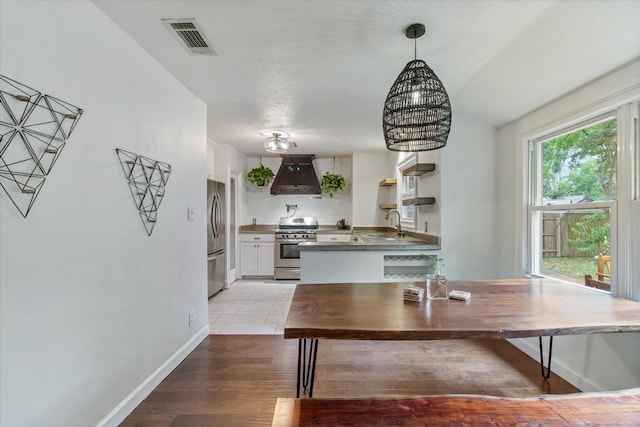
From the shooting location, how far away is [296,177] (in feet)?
19.3

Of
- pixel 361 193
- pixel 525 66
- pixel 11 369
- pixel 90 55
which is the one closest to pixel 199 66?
pixel 90 55

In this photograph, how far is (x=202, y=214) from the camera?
2.95 m

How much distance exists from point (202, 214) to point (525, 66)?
9.56 ft

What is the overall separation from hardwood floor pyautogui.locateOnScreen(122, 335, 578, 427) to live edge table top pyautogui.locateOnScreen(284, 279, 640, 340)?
2.45 ft

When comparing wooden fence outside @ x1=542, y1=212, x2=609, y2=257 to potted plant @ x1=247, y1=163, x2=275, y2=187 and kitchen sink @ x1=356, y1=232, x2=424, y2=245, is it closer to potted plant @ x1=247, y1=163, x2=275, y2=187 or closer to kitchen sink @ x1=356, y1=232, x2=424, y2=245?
kitchen sink @ x1=356, y1=232, x2=424, y2=245

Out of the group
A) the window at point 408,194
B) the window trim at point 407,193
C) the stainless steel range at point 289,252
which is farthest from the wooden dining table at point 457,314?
the stainless steel range at point 289,252

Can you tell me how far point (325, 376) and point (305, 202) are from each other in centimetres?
412

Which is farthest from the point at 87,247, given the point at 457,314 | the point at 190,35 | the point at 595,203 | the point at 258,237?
the point at 258,237

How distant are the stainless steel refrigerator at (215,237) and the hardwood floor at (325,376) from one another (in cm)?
130

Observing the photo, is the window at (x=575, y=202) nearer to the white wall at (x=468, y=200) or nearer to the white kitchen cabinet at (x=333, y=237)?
the white wall at (x=468, y=200)

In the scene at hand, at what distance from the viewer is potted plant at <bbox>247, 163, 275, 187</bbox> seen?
5.76 m

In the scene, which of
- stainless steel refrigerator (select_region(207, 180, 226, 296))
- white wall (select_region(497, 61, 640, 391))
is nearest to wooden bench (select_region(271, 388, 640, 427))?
white wall (select_region(497, 61, 640, 391))

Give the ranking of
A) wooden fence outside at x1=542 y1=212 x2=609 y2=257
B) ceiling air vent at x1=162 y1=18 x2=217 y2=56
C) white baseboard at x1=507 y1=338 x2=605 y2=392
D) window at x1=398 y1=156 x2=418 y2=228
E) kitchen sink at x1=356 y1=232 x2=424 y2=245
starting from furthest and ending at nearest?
window at x1=398 y1=156 x2=418 y2=228, kitchen sink at x1=356 y1=232 x2=424 y2=245, wooden fence outside at x1=542 y1=212 x2=609 y2=257, white baseboard at x1=507 y1=338 x2=605 y2=392, ceiling air vent at x1=162 y1=18 x2=217 y2=56

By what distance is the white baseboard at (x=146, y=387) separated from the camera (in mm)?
1715
